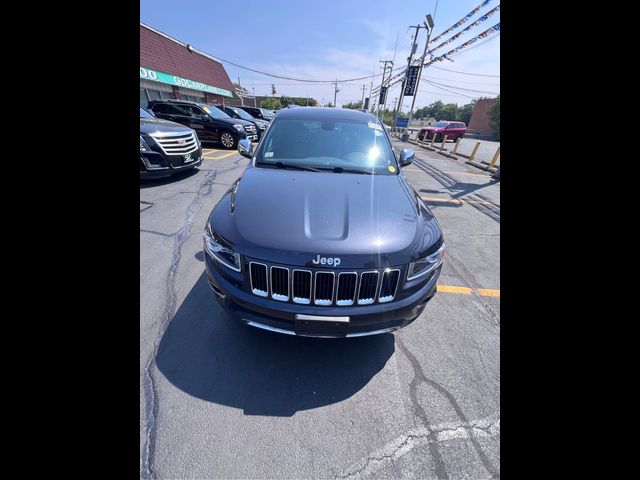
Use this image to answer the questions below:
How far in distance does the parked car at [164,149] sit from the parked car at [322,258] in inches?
183

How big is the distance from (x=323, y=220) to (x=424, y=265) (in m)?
0.75

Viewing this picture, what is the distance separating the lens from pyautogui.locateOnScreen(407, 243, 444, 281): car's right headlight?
149 centimetres

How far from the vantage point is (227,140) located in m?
10.0

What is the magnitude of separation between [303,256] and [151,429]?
1338 millimetres

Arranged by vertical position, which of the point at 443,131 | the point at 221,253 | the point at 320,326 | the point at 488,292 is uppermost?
the point at 443,131

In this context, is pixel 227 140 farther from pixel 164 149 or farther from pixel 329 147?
pixel 329 147

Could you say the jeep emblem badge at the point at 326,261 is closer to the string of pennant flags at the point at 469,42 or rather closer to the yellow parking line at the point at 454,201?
the yellow parking line at the point at 454,201

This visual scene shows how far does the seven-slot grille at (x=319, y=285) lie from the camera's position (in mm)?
1352

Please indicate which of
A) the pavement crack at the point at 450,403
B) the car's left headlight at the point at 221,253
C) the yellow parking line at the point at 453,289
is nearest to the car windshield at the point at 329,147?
the car's left headlight at the point at 221,253

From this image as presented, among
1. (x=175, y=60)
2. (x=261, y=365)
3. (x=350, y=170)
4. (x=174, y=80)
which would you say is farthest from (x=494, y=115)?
(x=261, y=365)

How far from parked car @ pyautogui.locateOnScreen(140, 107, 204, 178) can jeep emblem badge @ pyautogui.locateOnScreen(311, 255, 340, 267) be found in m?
5.66

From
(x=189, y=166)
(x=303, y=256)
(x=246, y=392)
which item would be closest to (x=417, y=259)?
(x=303, y=256)
